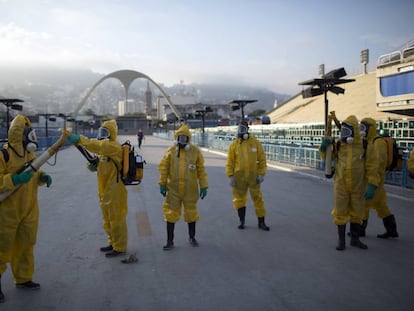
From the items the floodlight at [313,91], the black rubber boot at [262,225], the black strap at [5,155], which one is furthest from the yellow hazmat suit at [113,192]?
the floodlight at [313,91]

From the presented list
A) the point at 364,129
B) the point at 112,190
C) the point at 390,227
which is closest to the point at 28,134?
the point at 112,190

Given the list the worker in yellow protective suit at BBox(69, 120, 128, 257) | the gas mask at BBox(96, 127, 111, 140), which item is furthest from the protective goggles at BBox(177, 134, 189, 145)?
the gas mask at BBox(96, 127, 111, 140)

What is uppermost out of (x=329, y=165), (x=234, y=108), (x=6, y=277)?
(x=234, y=108)

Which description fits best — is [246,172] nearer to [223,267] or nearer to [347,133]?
[347,133]

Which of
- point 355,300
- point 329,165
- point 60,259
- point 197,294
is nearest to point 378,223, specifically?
point 329,165

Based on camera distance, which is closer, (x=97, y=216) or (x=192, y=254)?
(x=192, y=254)

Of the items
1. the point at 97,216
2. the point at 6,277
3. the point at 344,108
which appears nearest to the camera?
the point at 6,277

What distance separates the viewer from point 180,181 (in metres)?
5.55

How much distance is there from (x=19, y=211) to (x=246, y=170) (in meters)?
3.65

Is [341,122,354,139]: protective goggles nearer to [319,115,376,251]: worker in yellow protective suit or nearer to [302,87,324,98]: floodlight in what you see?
[319,115,376,251]: worker in yellow protective suit

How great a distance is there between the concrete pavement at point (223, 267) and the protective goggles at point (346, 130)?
64.3 inches

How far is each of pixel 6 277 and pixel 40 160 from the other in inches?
64.1

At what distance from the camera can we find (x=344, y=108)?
43438mm

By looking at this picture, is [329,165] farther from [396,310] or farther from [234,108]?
[234,108]
